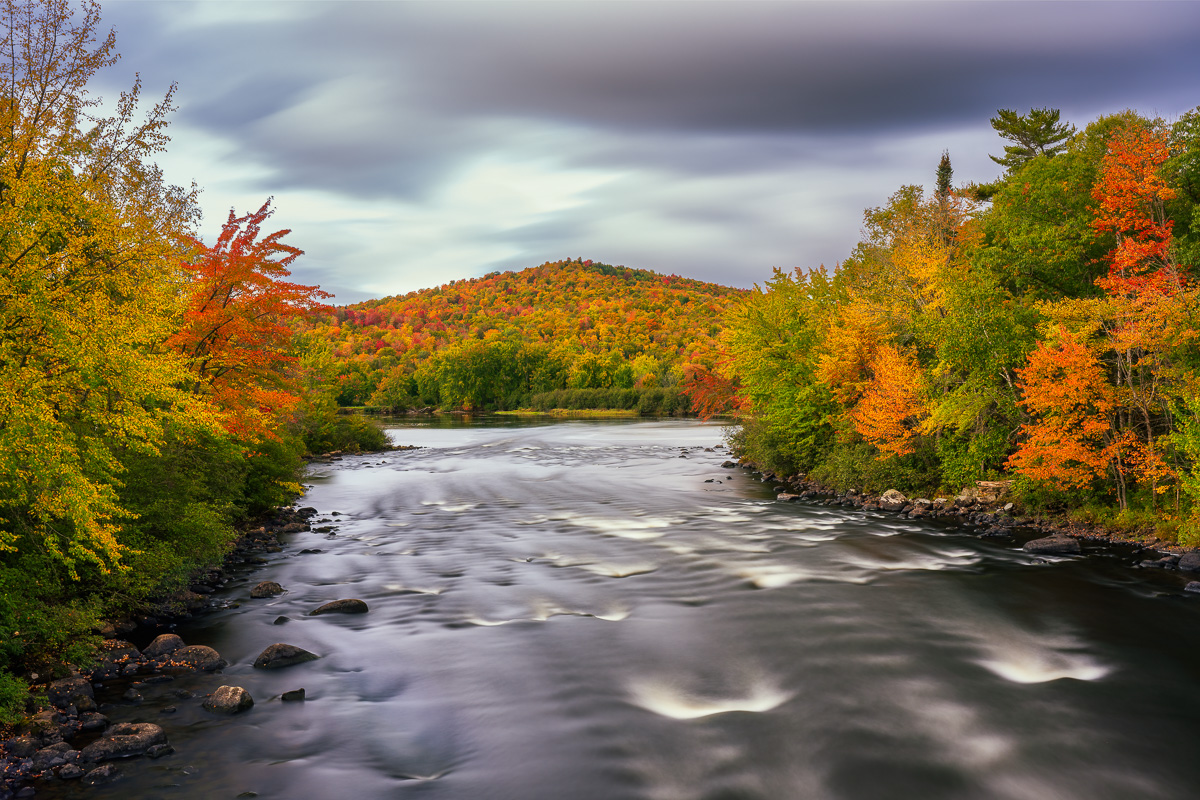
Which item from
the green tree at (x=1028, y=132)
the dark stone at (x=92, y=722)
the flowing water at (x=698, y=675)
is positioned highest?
the green tree at (x=1028, y=132)

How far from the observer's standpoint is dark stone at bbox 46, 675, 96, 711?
34.2ft

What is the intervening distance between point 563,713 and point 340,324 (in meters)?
196

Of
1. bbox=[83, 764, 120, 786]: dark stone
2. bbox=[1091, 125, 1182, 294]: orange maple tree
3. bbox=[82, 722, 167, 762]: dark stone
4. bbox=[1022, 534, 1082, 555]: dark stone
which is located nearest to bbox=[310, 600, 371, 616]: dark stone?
bbox=[82, 722, 167, 762]: dark stone

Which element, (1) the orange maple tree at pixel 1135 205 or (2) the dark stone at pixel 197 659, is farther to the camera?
(1) the orange maple tree at pixel 1135 205

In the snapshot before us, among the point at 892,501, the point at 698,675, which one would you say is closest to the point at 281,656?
the point at 698,675

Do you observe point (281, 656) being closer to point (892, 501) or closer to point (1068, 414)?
point (1068, 414)

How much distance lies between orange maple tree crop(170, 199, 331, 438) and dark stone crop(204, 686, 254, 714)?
33.7 ft

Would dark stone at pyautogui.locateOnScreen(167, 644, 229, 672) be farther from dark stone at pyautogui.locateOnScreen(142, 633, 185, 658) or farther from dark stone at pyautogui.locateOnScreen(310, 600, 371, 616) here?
dark stone at pyautogui.locateOnScreen(310, 600, 371, 616)

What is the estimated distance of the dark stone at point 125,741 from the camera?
915 cm

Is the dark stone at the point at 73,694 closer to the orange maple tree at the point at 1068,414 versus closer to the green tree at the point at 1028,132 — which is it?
the orange maple tree at the point at 1068,414

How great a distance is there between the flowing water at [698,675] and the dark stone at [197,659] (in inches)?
12.6

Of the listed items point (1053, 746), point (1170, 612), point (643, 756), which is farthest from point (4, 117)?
point (1170, 612)

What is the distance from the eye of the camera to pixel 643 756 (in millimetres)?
9852

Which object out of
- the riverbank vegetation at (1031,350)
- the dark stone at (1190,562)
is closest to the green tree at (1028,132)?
the riverbank vegetation at (1031,350)
